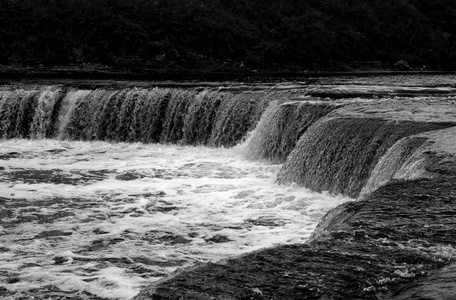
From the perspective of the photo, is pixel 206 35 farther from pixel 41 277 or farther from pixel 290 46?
pixel 41 277

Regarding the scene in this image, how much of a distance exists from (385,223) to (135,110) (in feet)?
45.4

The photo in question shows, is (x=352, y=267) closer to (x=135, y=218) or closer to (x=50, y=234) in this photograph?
(x=50, y=234)

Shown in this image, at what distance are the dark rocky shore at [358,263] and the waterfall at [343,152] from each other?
426 cm

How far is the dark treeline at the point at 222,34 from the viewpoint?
32094 mm

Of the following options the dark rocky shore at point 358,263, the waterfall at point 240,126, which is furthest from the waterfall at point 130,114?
the dark rocky shore at point 358,263

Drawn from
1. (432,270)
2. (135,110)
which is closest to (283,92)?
(135,110)

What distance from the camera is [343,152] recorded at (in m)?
12.6

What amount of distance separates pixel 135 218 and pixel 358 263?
5819 mm

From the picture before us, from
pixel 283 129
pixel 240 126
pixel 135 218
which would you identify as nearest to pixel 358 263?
pixel 135 218

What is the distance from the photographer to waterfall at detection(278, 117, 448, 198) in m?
12.1

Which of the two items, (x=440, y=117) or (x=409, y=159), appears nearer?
(x=409, y=159)

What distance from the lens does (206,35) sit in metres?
34.5

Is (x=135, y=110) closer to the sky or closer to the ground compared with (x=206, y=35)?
closer to the ground

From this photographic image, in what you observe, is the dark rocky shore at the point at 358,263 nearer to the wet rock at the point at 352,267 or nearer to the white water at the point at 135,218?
the wet rock at the point at 352,267
